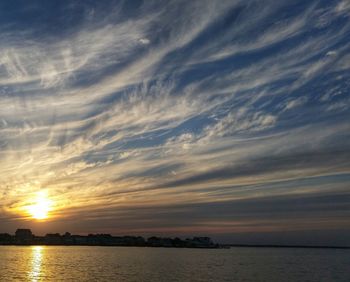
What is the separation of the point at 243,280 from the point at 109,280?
34.5 m

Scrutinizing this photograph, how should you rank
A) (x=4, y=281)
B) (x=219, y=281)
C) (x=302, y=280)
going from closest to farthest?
1. (x=4, y=281)
2. (x=219, y=281)
3. (x=302, y=280)

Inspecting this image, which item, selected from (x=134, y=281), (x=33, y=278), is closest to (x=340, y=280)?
(x=134, y=281)

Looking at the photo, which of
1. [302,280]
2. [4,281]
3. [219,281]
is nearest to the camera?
[4,281]

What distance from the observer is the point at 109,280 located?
10394 cm

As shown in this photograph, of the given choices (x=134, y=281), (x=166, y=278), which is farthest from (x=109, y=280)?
(x=166, y=278)

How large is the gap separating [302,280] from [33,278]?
72.2 metres

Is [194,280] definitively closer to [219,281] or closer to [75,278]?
[219,281]

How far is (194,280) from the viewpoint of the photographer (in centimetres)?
10688

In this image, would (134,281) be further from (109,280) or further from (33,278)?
(33,278)

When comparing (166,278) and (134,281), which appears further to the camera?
(166,278)

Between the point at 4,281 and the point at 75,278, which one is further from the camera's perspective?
the point at 75,278

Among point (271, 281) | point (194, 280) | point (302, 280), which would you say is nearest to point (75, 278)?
point (194, 280)

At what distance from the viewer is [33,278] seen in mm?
109625

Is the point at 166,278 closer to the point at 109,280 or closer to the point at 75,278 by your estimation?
the point at 109,280
